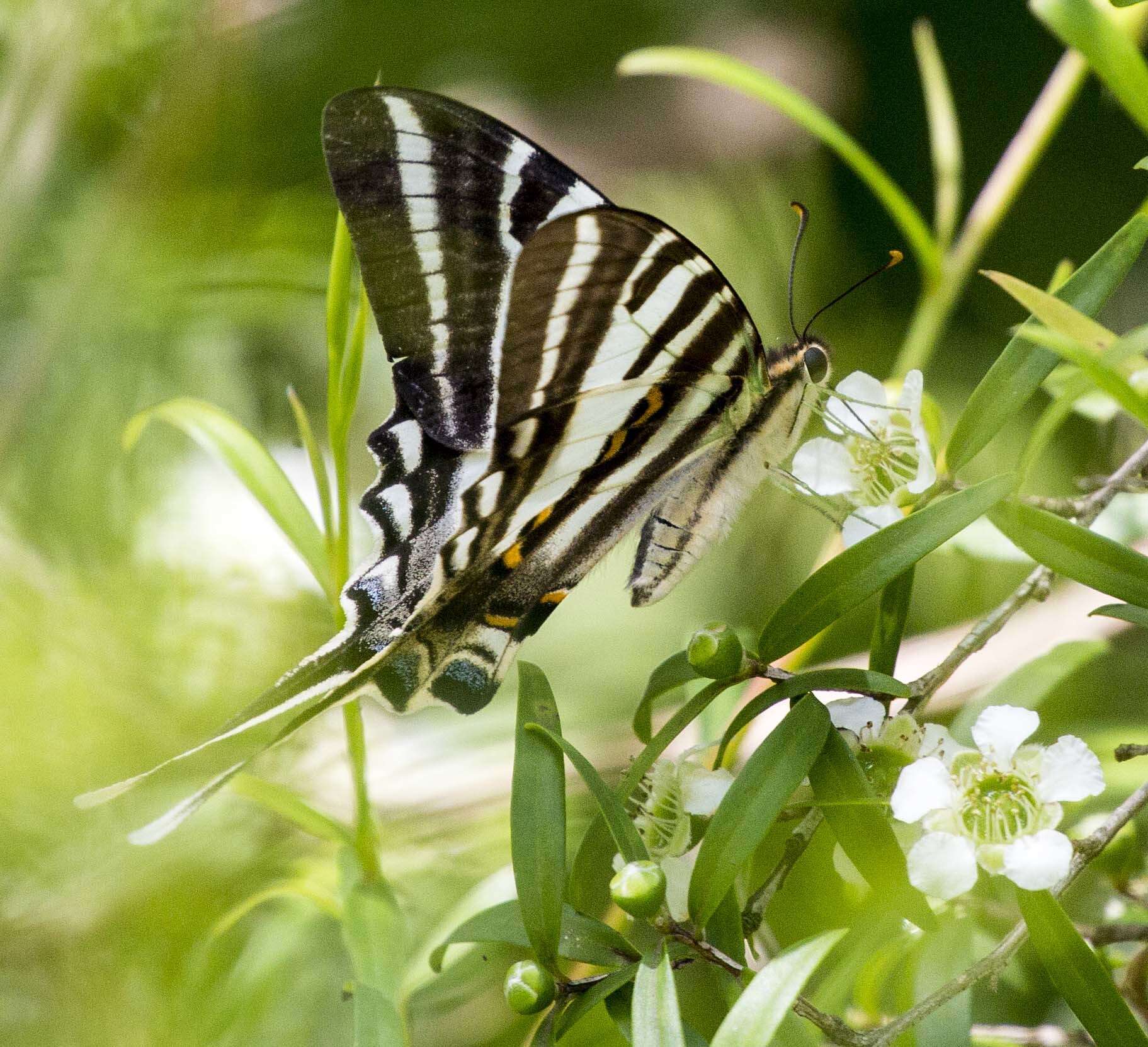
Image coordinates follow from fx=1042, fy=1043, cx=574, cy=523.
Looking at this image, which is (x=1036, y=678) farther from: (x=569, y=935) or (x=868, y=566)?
(x=569, y=935)

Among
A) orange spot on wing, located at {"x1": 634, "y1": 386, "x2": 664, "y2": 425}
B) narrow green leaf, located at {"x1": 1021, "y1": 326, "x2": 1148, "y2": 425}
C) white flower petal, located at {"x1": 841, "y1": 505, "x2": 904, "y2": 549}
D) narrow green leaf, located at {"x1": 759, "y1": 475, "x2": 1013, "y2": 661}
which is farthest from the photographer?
orange spot on wing, located at {"x1": 634, "y1": 386, "x2": 664, "y2": 425}

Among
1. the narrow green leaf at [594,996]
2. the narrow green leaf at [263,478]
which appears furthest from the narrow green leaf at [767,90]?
the narrow green leaf at [594,996]

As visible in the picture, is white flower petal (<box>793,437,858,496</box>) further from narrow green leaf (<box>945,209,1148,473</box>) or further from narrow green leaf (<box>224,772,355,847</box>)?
narrow green leaf (<box>224,772,355,847</box>)

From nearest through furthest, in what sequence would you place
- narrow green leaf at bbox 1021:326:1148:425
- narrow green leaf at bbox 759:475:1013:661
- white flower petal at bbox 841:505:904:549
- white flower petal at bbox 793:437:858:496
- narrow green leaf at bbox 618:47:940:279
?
narrow green leaf at bbox 1021:326:1148:425 → narrow green leaf at bbox 759:475:1013:661 → white flower petal at bbox 841:505:904:549 → white flower petal at bbox 793:437:858:496 → narrow green leaf at bbox 618:47:940:279

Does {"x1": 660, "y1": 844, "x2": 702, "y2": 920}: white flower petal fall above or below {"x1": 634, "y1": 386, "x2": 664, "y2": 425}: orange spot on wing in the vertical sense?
below

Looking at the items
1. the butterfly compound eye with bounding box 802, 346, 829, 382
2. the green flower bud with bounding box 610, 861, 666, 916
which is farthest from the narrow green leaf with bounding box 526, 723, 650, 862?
the butterfly compound eye with bounding box 802, 346, 829, 382

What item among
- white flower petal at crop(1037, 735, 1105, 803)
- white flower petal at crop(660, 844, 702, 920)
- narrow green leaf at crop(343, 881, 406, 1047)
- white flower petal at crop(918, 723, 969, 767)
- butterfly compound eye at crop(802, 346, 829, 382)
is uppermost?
butterfly compound eye at crop(802, 346, 829, 382)
